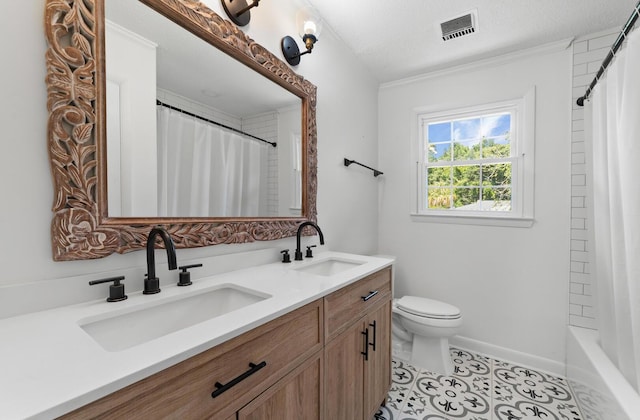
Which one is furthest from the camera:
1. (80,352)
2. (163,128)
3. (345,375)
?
(345,375)

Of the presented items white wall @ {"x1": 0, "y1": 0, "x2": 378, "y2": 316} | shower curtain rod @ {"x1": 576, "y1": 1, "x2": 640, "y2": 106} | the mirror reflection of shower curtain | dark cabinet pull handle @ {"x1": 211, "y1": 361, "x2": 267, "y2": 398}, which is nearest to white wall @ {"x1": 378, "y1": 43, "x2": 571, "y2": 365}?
shower curtain rod @ {"x1": 576, "y1": 1, "x2": 640, "y2": 106}

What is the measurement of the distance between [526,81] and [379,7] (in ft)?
4.34

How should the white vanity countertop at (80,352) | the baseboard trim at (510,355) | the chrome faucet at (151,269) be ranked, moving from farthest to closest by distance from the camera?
1. the baseboard trim at (510,355)
2. the chrome faucet at (151,269)
3. the white vanity countertop at (80,352)

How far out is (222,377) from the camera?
2.32 feet

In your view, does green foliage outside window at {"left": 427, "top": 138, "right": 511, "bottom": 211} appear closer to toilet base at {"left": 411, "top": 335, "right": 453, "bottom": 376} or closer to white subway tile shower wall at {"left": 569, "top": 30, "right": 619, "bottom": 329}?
white subway tile shower wall at {"left": 569, "top": 30, "right": 619, "bottom": 329}

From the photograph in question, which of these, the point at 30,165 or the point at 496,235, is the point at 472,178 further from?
the point at 30,165

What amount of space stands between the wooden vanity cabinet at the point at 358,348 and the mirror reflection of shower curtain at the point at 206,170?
0.66 meters

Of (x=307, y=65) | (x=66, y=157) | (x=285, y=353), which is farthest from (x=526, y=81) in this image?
(x=66, y=157)

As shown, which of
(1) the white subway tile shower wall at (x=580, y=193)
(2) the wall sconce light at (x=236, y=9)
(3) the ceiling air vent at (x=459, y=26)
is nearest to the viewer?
(2) the wall sconce light at (x=236, y=9)

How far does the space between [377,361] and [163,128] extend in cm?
153

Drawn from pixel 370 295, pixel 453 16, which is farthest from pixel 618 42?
pixel 370 295

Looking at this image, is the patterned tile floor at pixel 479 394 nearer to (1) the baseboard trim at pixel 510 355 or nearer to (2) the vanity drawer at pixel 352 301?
(1) the baseboard trim at pixel 510 355

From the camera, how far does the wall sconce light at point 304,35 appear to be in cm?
159

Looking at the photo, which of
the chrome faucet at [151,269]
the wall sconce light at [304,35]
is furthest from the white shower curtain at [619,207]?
the chrome faucet at [151,269]
